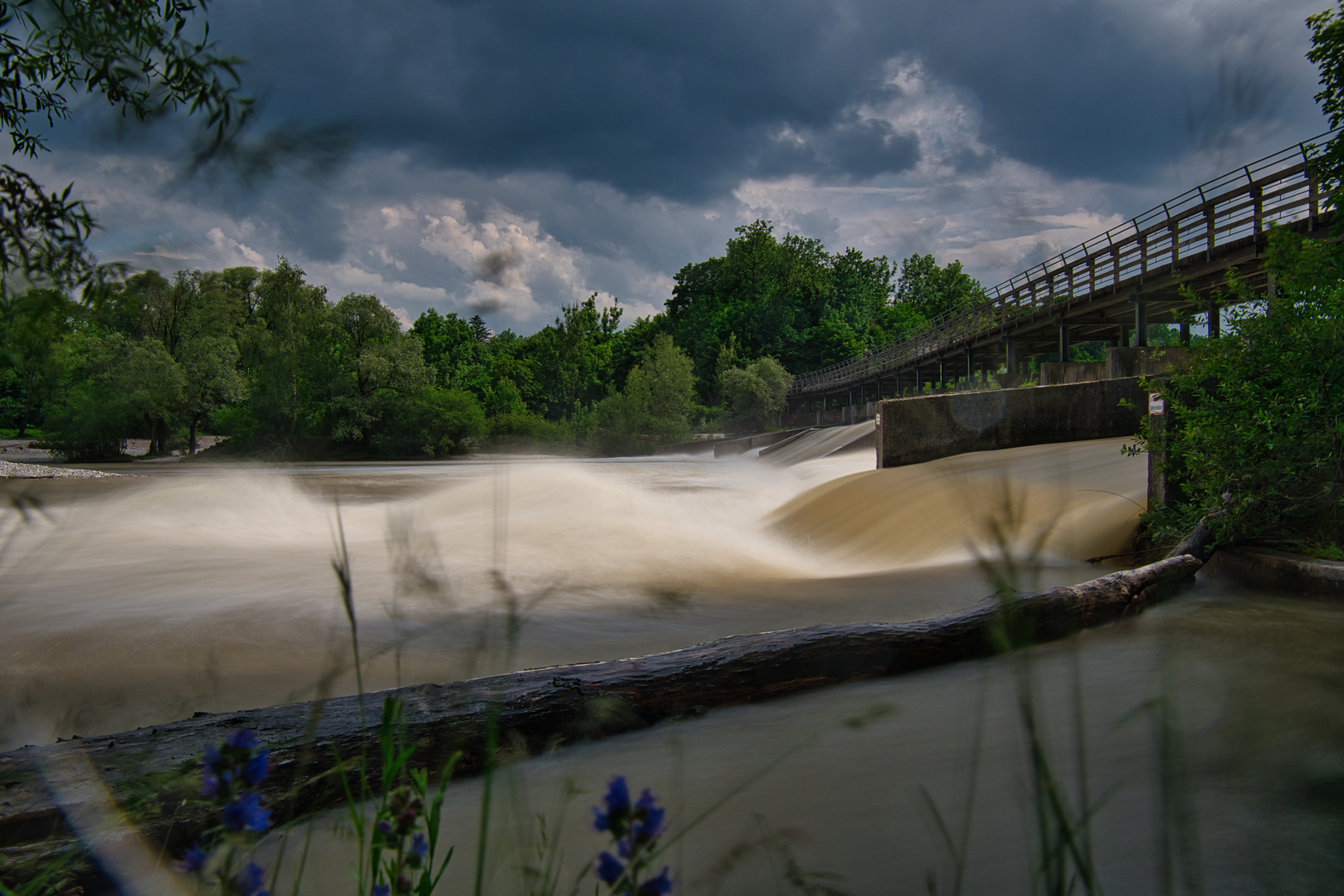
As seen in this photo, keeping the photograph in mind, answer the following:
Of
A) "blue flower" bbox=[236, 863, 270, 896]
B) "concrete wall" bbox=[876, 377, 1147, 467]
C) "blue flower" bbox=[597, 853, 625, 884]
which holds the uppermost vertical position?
"concrete wall" bbox=[876, 377, 1147, 467]

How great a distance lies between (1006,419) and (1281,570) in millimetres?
8085

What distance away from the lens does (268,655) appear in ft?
17.0

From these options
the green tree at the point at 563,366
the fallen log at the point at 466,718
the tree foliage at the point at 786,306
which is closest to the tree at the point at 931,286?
the tree foliage at the point at 786,306

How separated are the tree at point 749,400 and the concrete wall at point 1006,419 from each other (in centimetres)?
4277

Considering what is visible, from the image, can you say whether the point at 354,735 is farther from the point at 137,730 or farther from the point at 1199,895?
the point at 1199,895

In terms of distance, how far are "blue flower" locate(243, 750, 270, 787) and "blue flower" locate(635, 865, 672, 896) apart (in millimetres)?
384

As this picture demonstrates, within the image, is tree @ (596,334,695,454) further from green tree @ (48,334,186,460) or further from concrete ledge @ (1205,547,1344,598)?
concrete ledge @ (1205,547,1344,598)

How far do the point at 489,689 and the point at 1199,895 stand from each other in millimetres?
2206

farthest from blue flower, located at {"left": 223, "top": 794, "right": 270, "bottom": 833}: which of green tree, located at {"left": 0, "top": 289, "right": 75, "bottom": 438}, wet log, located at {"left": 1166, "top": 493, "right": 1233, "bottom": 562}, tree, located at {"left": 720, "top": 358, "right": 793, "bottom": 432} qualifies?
tree, located at {"left": 720, "top": 358, "right": 793, "bottom": 432}

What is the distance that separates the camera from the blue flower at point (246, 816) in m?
0.69

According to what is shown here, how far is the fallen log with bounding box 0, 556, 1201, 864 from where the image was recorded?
1864 millimetres

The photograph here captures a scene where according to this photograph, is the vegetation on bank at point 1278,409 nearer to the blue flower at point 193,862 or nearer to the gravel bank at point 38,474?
the blue flower at point 193,862

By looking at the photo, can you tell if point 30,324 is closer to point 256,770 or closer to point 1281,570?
point 256,770

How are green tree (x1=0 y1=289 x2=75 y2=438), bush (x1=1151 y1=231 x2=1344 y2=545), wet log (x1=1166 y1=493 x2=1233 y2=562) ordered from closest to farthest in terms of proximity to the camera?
green tree (x1=0 y1=289 x2=75 y2=438) < bush (x1=1151 y1=231 x2=1344 y2=545) < wet log (x1=1166 y1=493 x2=1233 y2=562)
